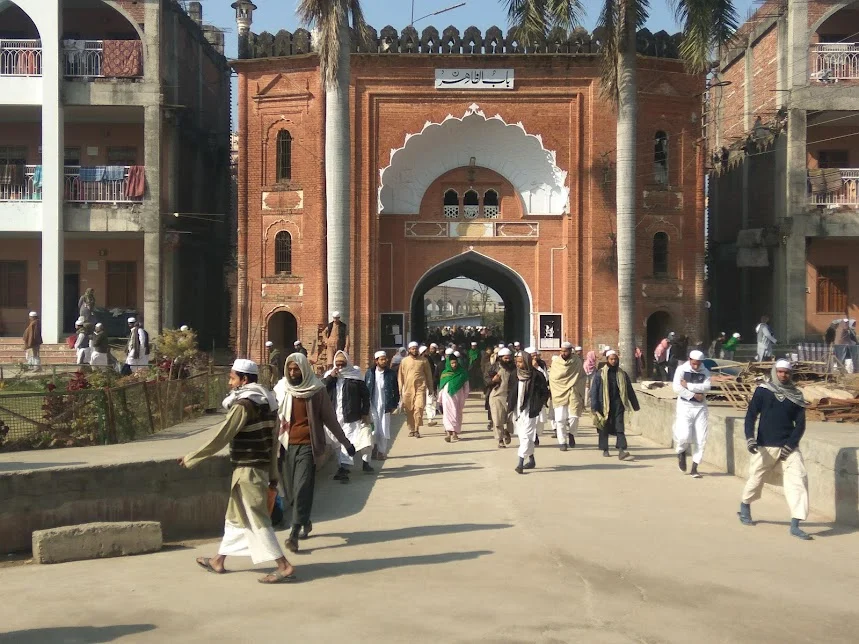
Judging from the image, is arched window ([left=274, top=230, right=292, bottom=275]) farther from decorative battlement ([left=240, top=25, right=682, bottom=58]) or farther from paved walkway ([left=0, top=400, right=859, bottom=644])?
paved walkway ([left=0, top=400, right=859, bottom=644])

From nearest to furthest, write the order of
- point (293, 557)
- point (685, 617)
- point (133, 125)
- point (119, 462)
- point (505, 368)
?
point (685, 617) < point (293, 557) < point (119, 462) < point (505, 368) < point (133, 125)

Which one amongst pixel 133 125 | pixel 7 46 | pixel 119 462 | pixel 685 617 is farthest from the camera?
pixel 133 125

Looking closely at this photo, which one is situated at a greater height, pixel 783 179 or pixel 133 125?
pixel 133 125

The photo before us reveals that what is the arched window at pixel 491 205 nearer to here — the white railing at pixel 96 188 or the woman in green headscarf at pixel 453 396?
the white railing at pixel 96 188

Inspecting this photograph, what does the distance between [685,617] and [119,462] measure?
16.6 ft

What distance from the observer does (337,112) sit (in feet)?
64.4

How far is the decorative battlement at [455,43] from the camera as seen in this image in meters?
27.8

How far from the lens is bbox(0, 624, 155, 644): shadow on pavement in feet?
18.9

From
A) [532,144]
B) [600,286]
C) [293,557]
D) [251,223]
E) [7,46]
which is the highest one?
[7,46]

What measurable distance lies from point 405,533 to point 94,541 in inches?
105

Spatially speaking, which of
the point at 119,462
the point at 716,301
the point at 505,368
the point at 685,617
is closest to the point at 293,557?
the point at 119,462

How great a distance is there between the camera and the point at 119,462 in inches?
A: 345

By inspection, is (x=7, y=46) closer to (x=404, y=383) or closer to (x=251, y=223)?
(x=251, y=223)

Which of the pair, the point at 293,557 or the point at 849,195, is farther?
the point at 849,195
